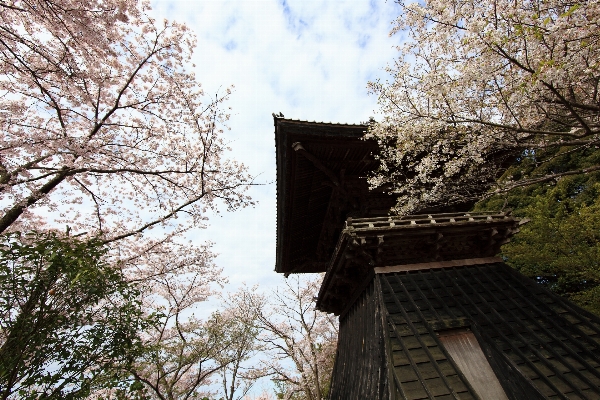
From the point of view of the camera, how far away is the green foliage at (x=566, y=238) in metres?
9.53

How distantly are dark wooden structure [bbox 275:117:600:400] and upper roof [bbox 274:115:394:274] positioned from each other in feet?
0.11

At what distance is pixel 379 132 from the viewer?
6773mm

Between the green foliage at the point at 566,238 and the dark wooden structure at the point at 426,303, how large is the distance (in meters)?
1.94

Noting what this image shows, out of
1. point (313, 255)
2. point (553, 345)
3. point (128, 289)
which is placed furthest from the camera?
point (313, 255)

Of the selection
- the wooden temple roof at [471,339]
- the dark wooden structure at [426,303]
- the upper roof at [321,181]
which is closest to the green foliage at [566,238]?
the dark wooden structure at [426,303]

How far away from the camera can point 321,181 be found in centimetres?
847

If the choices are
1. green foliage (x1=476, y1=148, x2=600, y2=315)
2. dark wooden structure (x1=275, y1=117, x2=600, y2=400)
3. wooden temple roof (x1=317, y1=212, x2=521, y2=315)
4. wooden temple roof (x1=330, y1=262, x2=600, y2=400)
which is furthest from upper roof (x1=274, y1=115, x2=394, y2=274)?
green foliage (x1=476, y1=148, x2=600, y2=315)

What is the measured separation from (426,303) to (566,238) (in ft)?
25.6

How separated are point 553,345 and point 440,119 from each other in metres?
4.80

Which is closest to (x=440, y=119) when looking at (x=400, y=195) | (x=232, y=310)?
(x=400, y=195)

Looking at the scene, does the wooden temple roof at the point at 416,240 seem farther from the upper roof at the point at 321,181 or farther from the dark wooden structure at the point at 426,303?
the upper roof at the point at 321,181

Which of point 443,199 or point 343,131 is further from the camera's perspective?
point 443,199

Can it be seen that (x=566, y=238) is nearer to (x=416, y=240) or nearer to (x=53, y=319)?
(x=416, y=240)

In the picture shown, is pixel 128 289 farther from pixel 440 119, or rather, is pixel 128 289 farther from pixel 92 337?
pixel 440 119
